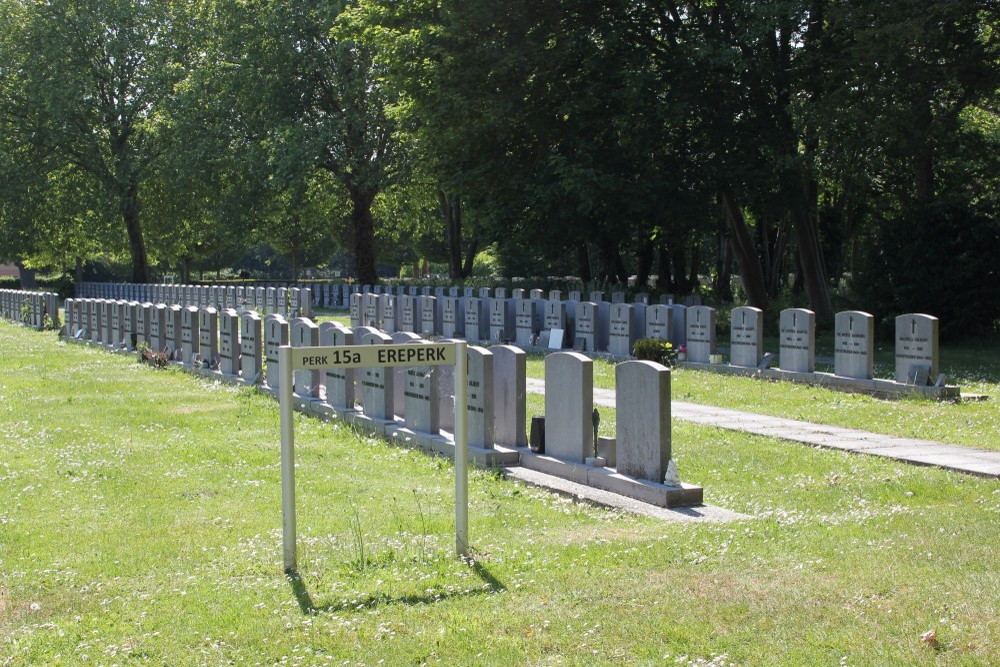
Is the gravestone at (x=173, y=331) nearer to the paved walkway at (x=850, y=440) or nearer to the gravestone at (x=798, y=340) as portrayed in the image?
the paved walkway at (x=850, y=440)

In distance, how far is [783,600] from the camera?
19.5 ft

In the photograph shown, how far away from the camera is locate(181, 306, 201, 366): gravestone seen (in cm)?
2017

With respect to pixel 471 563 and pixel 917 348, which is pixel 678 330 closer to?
pixel 917 348

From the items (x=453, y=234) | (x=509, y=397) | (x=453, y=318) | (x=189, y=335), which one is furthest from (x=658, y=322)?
(x=453, y=234)

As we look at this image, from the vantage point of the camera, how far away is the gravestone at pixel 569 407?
9859mm

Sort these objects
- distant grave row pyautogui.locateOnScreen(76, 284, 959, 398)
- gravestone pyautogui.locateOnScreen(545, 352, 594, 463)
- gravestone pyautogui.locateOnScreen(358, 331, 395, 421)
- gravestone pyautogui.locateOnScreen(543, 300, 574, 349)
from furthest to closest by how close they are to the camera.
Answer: gravestone pyautogui.locateOnScreen(543, 300, 574, 349) → distant grave row pyautogui.locateOnScreen(76, 284, 959, 398) → gravestone pyautogui.locateOnScreen(358, 331, 395, 421) → gravestone pyautogui.locateOnScreen(545, 352, 594, 463)

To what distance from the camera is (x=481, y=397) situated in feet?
35.2

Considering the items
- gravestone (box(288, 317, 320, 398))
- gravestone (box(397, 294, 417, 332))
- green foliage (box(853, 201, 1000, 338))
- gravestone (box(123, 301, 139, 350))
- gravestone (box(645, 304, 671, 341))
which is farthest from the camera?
gravestone (box(397, 294, 417, 332))

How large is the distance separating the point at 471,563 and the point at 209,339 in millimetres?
13454

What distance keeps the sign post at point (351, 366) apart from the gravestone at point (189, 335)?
526 inches

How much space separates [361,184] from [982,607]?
41.5m

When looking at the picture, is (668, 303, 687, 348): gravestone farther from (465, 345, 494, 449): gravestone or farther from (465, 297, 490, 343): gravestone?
(465, 345, 494, 449): gravestone

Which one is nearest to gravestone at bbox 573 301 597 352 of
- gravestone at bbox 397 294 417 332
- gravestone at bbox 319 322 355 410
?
gravestone at bbox 397 294 417 332

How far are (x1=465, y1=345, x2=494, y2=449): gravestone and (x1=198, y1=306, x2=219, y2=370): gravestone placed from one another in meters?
9.41
